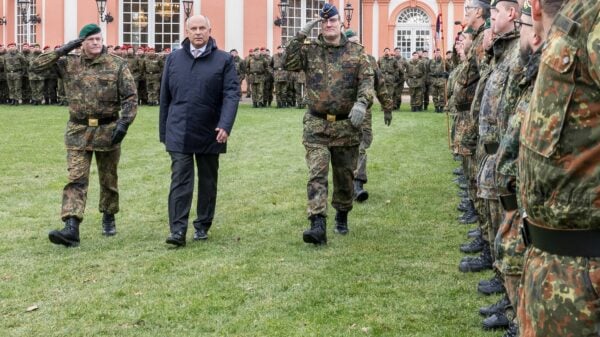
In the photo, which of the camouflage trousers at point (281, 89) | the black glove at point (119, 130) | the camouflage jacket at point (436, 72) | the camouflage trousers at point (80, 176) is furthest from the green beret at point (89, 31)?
the camouflage trousers at point (281, 89)

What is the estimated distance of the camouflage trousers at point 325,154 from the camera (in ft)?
29.7

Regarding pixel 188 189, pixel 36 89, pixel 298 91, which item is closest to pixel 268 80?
pixel 298 91

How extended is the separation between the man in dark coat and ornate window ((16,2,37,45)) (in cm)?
3153

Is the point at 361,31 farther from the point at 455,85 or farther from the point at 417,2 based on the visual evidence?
the point at 455,85

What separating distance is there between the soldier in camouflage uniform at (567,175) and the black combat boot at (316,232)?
5.86 m

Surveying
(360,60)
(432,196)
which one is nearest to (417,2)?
(432,196)

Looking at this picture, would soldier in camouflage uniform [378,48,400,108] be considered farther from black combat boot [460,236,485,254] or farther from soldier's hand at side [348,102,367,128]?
black combat boot [460,236,485,254]

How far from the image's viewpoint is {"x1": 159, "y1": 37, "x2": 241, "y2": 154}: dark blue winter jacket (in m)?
9.18

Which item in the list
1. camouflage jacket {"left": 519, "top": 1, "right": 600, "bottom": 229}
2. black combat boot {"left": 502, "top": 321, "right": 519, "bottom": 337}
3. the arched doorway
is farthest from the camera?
the arched doorway

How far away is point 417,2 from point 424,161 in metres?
28.1

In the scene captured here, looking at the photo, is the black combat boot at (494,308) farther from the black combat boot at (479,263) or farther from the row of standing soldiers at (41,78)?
the row of standing soldiers at (41,78)

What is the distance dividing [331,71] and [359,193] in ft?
10.4

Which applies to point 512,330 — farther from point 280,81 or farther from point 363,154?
point 280,81

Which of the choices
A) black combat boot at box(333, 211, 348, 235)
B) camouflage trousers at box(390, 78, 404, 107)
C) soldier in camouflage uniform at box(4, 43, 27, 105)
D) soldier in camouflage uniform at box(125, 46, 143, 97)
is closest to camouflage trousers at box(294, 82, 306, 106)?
camouflage trousers at box(390, 78, 404, 107)
